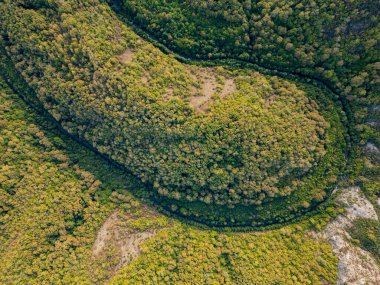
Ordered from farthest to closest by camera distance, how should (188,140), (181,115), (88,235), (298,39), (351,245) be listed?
(88,235), (298,39), (188,140), (351,245), (181,115)

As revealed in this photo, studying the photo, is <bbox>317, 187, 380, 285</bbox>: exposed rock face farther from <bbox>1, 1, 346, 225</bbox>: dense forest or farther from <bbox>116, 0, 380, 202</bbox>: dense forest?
<bbox>1, 1, 346, 225</bbox>: dense forest

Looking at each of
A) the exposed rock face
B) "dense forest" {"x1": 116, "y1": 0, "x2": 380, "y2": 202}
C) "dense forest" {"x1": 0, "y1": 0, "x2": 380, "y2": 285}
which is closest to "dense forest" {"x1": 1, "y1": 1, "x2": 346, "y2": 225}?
"dense forest" {"x1": 0, "y1": 0, "x2": 380, "y2": 285}

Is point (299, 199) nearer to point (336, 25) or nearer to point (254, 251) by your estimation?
point (254, 251)

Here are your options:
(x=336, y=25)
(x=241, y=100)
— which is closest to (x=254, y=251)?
(x=241, y=100)

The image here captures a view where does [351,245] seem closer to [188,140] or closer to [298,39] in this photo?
[188,140]

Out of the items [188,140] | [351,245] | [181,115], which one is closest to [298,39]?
[181,115]
